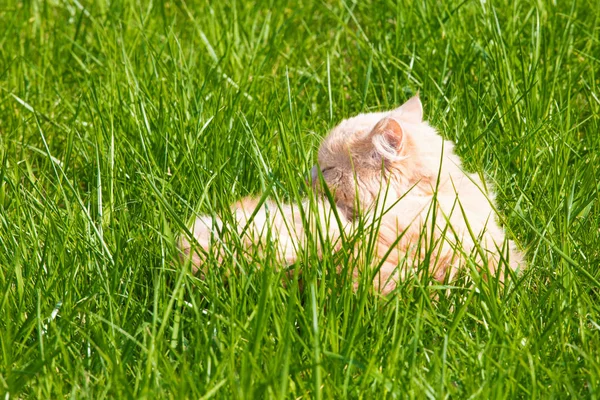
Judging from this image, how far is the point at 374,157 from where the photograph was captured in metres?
2.42

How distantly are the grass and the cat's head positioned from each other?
130 mm

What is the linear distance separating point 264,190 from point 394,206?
0.40 m

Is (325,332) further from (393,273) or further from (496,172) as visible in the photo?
(496,172)

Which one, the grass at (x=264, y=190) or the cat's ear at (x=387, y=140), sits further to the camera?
the cat's ear at (x=387, y=140)

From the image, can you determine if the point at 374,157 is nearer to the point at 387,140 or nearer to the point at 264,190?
the point at 387,140

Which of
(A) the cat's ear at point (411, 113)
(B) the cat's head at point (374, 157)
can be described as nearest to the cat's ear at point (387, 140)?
(B) the cat's head at point (374, 157)

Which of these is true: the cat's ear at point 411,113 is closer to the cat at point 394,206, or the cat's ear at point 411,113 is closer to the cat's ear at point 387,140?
the cat at point 394,206

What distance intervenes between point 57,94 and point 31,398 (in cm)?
189

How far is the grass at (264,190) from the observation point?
171 cm

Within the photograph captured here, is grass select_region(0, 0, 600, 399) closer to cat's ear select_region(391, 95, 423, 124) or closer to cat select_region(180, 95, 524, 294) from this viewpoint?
cat select_region(180, 95, 524, 294)

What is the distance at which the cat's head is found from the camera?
237 cm

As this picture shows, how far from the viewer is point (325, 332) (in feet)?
5.98

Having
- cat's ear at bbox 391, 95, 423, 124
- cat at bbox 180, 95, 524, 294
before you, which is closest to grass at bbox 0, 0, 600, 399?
cat at bbox 180, 95, 524, 294

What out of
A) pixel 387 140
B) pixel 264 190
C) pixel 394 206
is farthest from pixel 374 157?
pixel 264 190
